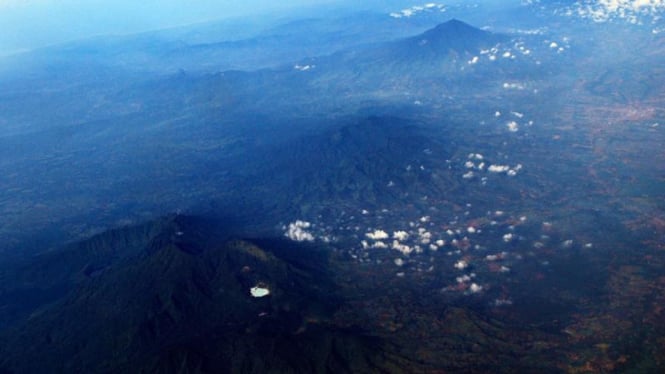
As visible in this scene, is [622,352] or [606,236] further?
[606,236]

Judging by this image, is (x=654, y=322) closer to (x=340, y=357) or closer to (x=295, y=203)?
(x=340, y=357)

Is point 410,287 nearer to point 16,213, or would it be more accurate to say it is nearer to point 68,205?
point 68,205

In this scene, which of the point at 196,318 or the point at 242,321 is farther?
the point at 196,318

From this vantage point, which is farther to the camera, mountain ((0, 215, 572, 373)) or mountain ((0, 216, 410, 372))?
mountain ((0, 216, 410, 372))

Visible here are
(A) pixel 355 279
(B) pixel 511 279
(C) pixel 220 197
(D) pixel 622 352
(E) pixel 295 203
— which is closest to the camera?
(D) pixel 622 352

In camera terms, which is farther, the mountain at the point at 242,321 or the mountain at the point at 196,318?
the mountain at the point at 196,318

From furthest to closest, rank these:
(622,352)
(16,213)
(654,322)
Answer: (16,213) < (654,322) < (622,352)

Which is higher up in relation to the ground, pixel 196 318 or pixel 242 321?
pixel 242 321

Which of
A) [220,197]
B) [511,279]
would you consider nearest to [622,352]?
[511,279]

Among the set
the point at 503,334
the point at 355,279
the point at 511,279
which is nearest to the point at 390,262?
the point at 355,279
